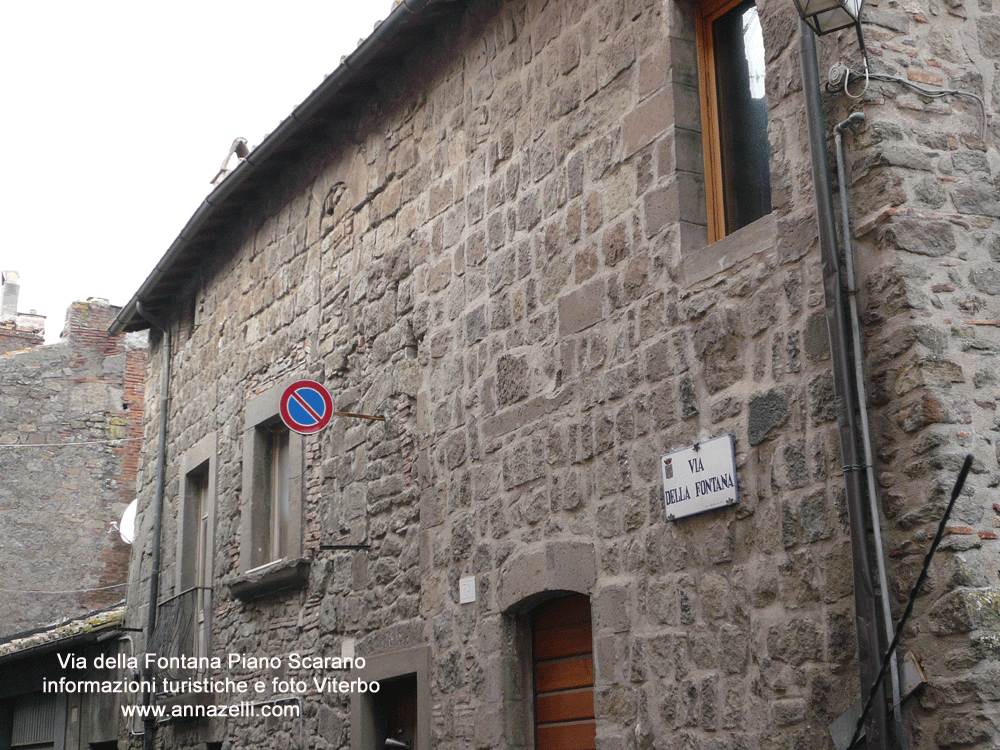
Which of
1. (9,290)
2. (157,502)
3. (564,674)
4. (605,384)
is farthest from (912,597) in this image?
(9,290)

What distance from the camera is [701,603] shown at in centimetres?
500

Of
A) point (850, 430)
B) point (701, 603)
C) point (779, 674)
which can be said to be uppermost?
point (850, 430)

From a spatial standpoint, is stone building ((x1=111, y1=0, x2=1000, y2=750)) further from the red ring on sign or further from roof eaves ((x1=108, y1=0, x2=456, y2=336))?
the red ring on sign

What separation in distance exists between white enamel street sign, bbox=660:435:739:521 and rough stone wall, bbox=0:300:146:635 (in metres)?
13.2

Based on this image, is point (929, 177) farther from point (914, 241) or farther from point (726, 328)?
point (726, 328)

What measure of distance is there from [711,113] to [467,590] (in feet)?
9.64

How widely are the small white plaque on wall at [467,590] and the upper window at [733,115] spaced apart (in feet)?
7.99

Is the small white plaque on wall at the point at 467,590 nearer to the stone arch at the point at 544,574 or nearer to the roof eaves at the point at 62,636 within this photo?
the stone arch at the point at 544,574

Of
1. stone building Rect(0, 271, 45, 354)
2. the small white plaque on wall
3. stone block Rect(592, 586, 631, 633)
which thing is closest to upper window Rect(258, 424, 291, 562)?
the small white plaque on wall

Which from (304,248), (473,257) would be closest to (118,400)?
(304,248)

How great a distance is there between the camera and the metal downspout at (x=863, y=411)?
13.3ft

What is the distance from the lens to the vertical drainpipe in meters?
10.9

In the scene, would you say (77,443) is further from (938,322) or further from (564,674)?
(938,322)

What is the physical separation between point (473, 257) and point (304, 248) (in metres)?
2.74
